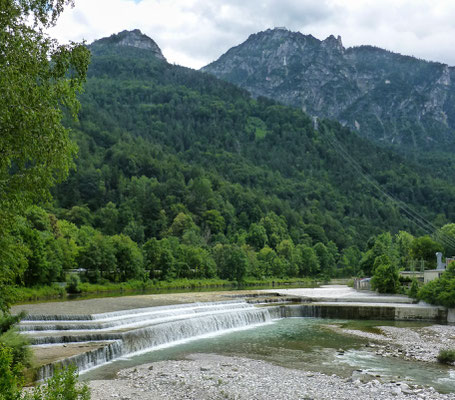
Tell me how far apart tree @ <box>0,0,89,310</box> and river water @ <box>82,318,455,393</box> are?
32.8 feet

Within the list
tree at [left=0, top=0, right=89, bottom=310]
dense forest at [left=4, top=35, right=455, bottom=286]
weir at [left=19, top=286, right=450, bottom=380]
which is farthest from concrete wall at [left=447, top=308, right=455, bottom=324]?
dense forest at [left=4, top=35, right=455, bottom=286]

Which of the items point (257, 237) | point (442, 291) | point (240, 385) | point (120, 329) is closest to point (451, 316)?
point (442, 291)

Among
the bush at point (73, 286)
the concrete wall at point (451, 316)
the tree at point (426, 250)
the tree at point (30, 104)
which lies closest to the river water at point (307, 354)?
the concrete wall at point (451, 316)

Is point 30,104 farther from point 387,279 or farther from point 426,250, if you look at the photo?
point 426,250

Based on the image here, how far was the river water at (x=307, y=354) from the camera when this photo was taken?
19.6 meters

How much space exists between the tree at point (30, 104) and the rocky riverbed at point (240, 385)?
21.7 feet

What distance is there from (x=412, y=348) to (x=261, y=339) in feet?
30.1

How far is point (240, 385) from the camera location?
1738 cm

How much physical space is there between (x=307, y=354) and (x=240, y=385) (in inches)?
304

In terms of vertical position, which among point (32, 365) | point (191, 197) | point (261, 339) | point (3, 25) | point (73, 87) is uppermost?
point (191, 197)

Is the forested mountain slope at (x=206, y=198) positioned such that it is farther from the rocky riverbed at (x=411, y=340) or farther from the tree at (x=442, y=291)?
the rocky riverbed at (x=411, y=340)

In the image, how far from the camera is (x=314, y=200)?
18400 cm

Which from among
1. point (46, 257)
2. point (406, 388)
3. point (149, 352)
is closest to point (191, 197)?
point (46, 257)

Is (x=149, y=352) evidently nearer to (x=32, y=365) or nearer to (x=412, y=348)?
(x=32, y=365)
